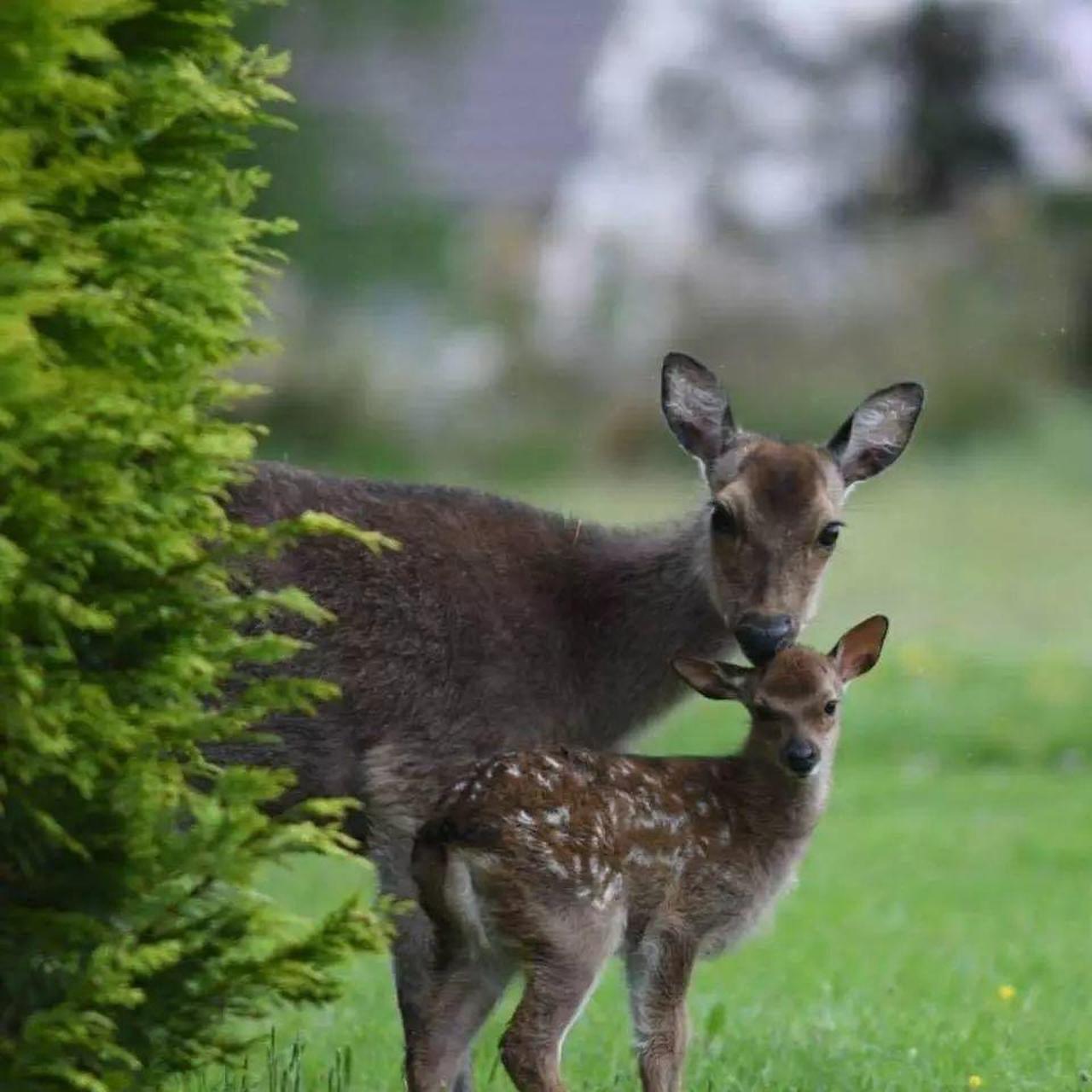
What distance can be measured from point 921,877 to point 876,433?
16.4ft

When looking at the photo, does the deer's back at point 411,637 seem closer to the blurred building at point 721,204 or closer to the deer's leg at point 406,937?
the deer's leg at point 406,937

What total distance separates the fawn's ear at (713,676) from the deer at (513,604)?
0.25m

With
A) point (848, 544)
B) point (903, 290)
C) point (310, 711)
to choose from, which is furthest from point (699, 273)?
point (310, 711)

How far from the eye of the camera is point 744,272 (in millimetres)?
30219

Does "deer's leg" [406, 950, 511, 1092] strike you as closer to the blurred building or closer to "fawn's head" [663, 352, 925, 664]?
"fawn's head" [663, 352, 925, 664]

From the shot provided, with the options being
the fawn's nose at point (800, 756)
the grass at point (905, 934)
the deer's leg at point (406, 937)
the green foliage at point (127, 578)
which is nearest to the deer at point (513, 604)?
the deer's leg at point (406, 937)

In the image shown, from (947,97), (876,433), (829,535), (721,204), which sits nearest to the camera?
(829,535)

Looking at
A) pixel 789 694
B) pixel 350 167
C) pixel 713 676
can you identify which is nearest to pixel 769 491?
pixel 713 676

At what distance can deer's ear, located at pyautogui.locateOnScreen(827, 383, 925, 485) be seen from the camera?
7758mm

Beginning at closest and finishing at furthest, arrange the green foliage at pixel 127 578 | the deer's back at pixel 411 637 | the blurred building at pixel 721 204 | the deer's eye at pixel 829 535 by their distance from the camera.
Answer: the green foliage at pixel 127 578, the deer's back at pixel 411 637, the deer's eye at pixel 829 535, the blurred building at pixel 721 204

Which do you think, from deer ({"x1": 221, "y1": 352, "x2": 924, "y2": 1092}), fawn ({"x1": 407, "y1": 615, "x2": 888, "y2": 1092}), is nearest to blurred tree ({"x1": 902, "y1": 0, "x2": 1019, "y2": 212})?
deer ({"x1": 221, "y1": 352, "x2": 924, "y2": 1092})

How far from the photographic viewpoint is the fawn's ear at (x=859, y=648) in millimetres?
6836

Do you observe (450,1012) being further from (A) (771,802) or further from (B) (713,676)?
(B) (713,676)

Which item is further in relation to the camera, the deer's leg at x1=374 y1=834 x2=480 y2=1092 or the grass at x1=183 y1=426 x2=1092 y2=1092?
the grass at x1=183 y1=426 x2=1092 y2=1092
